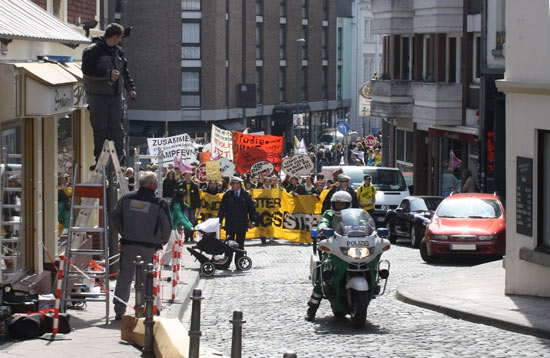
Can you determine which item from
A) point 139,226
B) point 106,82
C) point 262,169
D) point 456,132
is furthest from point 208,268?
point 456,132

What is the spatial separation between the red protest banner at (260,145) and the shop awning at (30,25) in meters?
22.7

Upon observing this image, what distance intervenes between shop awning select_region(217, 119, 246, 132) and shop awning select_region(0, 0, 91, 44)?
58.3 meters

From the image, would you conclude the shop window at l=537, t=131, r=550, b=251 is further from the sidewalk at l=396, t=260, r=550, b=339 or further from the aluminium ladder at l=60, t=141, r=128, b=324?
the aluminium ladder at l=60, t=141, r=128, b=324

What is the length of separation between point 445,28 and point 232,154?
8.82 meters

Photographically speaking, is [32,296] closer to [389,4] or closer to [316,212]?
[316,212]

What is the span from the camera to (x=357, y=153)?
5916 centimetres

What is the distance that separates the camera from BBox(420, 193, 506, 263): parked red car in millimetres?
23125

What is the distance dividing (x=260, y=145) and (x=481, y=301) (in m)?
24.8

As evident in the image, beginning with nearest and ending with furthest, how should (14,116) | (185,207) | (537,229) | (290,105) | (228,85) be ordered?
1. (14,116)
2. (537,229)
3. (185,207)
4. (228,85)
5. (290,105)

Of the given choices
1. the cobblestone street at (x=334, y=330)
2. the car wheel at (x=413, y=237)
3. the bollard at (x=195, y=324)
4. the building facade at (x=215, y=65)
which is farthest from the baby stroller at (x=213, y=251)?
the building facade at (x=215, y=65)

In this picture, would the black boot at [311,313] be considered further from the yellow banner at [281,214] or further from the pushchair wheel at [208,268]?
the yellow banner at [281,214]

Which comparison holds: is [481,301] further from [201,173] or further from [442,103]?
[442,103]

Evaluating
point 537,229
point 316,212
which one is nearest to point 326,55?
point 316,212

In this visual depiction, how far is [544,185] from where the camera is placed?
53.4 feet
